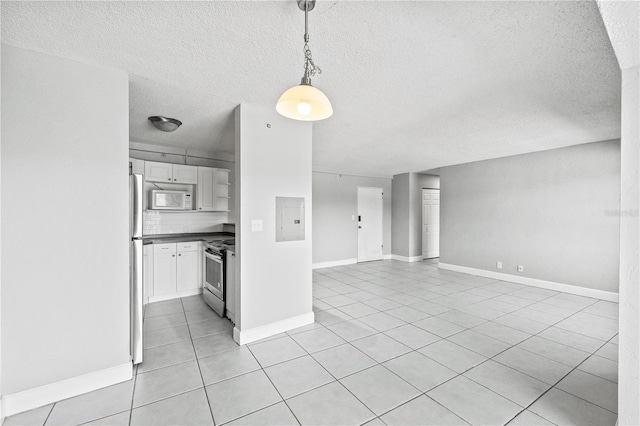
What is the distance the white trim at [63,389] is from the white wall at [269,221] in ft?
3.37

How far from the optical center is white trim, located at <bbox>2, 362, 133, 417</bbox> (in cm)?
185

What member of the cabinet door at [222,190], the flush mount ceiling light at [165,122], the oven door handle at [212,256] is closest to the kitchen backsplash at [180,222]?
the cabinet door at [222,190]

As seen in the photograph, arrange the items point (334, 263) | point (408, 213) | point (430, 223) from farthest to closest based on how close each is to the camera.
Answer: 1. point (430, 223)
2. point (408, 213)
3. point (334, 263)

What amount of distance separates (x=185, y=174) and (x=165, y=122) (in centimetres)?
140

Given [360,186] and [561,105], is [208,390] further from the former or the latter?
[360,186]

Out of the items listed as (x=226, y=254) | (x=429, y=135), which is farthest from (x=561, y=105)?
(x=226, y=254)

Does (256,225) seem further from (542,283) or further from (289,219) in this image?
(542,283)

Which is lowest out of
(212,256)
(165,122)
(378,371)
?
(378,371)

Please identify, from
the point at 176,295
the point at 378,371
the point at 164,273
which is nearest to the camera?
the point at 378,371

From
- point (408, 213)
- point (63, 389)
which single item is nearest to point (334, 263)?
point (408, 213)

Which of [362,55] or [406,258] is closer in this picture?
[362,55]

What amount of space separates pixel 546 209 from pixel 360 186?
400 centimetres

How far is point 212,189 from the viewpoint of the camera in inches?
191

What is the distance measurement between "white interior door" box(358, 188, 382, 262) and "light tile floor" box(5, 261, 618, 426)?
3.59m
